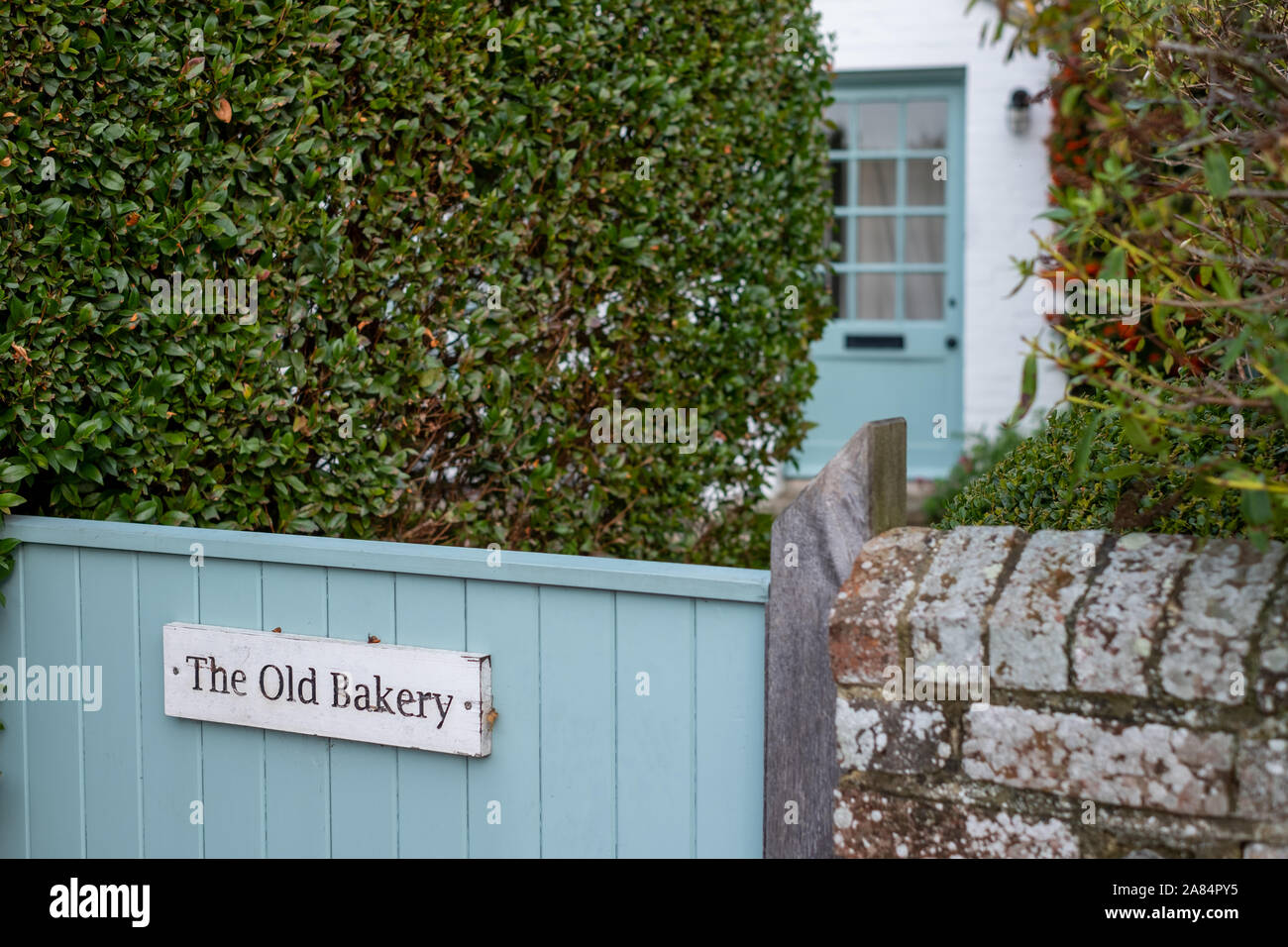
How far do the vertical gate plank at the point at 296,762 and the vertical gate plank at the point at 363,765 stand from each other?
25 mm

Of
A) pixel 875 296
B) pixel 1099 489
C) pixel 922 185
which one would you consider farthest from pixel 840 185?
pixel 1099 489

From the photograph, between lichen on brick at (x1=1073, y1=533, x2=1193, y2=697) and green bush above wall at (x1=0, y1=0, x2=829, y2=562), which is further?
green bush above wall at (x1=0, y1=0, x2=829, y2=562)

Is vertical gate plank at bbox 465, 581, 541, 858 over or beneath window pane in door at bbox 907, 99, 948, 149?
beneath

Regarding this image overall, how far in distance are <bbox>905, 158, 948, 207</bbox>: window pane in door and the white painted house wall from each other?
0.39m

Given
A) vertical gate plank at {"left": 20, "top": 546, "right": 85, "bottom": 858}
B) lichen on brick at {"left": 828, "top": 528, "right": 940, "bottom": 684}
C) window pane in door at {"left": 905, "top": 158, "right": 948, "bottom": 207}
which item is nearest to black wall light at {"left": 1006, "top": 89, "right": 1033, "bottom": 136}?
window pane in door at {"left": 905, "top": 158, "right": 948, "bottom": 207}

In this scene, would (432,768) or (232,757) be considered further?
(232,757)

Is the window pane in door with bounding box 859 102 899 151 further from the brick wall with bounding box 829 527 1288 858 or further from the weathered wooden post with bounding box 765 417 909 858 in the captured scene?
the brick wall with bounding box 829 527 1288 858

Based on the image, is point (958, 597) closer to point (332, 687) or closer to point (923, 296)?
point (332, 687)

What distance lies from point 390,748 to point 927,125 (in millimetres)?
6414

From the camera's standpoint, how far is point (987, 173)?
720cm

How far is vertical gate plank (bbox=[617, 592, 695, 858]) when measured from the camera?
204 cm
